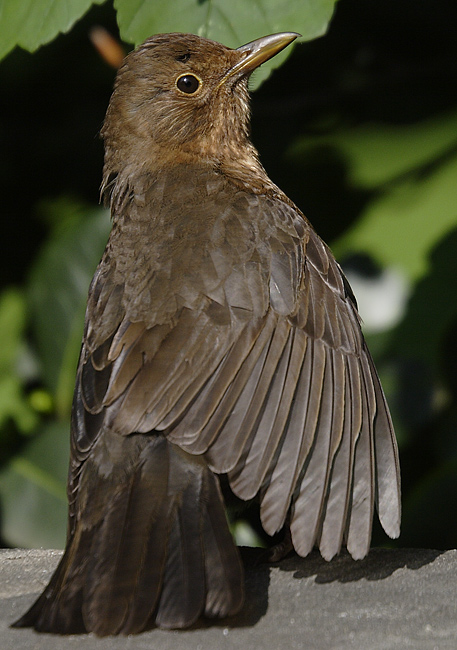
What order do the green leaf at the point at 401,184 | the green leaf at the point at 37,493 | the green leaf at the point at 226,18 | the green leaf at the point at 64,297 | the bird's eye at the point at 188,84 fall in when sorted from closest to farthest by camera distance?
the green leaf at the point at 226,18 → the bird's eye at the point at 188,84 → the green leaf at the point at 37,493 → the green leaf at the point at 64,297 → the green leaf at the point at 401,184

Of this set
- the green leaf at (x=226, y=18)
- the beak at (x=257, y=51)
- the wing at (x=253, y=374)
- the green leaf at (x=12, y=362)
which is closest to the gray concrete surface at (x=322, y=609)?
the wing at (x=253, y=374)

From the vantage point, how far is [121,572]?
8.84 ft

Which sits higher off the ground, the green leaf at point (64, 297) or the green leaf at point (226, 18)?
the green leaf at point (226, 18)

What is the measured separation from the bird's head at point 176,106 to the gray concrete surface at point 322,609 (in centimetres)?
A: 158

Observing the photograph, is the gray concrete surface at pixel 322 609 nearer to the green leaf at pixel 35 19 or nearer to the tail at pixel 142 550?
the tail at pixel 142 550

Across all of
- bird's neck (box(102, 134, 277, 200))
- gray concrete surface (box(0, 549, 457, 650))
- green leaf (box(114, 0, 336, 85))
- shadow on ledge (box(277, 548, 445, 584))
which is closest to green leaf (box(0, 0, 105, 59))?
green leaf (box(114, 0, 336, 85))

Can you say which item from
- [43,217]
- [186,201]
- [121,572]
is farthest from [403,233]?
[121,572]

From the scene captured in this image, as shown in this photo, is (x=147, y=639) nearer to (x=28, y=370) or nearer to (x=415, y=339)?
(x=415, y=339)

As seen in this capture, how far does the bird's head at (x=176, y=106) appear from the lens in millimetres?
4016

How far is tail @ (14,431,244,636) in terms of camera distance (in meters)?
2.66

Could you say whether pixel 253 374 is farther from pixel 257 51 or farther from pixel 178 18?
pixel 257 51

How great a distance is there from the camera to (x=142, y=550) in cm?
274

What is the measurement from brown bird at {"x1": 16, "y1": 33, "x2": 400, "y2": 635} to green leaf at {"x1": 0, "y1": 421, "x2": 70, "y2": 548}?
3.49 ft

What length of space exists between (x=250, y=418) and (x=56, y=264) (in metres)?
1.96
